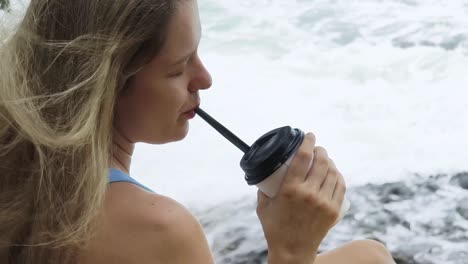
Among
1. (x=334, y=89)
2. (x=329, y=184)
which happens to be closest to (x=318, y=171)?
(x=329, y=184)

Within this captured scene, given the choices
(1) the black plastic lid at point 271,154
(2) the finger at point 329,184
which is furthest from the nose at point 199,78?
(2) the finger at point 329,184

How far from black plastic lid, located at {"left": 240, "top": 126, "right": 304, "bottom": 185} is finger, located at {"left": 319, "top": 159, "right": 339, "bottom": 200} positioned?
0.07 m

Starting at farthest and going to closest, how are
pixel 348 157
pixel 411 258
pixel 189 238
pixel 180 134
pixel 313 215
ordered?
pixel 348 157, pixel 411 258, pixel 180 134, pixel 313 215, pixel 189 238

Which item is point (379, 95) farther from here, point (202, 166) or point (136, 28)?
point (136, 28)

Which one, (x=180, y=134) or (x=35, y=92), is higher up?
(x=35, y=92)

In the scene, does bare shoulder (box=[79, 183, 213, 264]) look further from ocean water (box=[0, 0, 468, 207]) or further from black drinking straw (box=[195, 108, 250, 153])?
ocean water (box=[0, 0, 468, 207])

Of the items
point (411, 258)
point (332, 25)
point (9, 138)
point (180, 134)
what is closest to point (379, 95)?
point (332, 25)

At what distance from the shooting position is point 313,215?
1062 mm

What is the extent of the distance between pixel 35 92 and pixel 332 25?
3407 millimetres

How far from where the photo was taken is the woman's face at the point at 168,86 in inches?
41.8

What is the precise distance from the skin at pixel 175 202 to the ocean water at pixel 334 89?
146 centimetres

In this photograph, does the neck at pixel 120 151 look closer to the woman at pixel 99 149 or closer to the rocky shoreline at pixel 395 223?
the woman at pixel 99 149

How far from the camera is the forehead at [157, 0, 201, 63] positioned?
1.06 metres

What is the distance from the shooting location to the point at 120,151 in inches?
46.9
